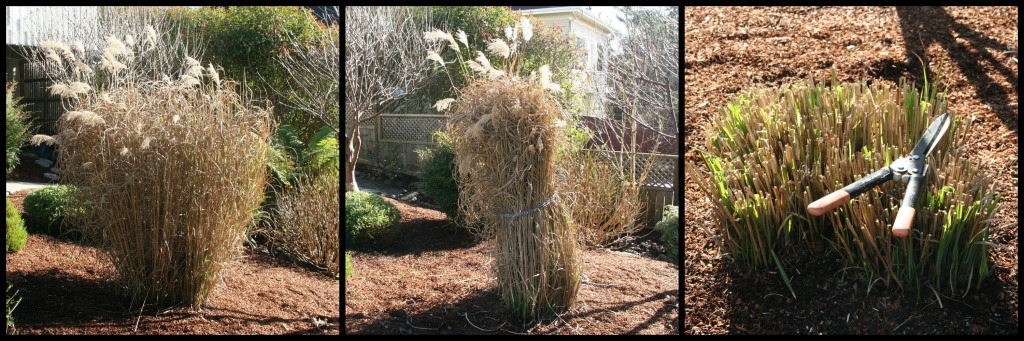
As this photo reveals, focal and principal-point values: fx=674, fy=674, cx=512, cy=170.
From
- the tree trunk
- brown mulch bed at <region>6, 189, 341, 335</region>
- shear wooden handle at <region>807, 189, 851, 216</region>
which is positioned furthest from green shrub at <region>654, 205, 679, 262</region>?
brown mulch bed at <region>6, 189, 341, 335</region>

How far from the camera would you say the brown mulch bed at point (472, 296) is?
3.18 metres

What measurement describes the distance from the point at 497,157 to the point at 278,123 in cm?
151

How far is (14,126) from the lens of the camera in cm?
386

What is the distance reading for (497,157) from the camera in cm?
310

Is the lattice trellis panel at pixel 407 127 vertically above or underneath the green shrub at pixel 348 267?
above

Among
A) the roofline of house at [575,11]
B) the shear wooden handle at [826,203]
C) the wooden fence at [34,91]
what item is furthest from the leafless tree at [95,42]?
the shear wooden handle at [826,203]

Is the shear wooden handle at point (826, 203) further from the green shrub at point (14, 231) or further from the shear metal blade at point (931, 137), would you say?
the green shrub at point (14, 231)

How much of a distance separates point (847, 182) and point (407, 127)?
6.65 feet

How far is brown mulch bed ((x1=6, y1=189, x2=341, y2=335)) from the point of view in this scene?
3.59 meters

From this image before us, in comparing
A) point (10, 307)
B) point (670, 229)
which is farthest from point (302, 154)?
point (670, 229)

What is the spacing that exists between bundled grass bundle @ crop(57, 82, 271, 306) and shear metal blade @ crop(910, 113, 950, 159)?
3.12 metres

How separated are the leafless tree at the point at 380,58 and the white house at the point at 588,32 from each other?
1.89 feet

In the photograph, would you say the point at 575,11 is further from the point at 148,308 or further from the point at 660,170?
the point at 148,308

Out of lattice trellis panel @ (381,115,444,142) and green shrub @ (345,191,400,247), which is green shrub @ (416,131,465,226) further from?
green shrub @ (345,191,400,247)
